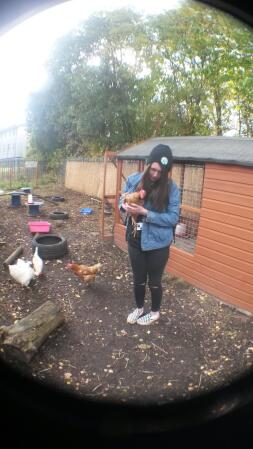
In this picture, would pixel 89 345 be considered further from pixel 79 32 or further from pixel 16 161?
pixel 79 32

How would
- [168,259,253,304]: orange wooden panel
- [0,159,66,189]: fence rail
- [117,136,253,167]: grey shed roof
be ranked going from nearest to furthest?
1. [117,136,253,167]: grey shed roof
2. [0,159,66,189]: fence rail
3. [168,259,253,304]: orange wooden panel

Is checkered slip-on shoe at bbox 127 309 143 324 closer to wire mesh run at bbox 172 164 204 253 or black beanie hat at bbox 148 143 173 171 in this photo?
wire mesh run at bbox 172 164 204 253

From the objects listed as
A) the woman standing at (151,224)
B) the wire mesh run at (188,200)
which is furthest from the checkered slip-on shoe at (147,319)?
the wire mesh run at (188,200)

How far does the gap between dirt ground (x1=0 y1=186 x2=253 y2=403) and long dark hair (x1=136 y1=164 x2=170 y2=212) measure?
26cm

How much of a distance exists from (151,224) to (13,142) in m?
0.50

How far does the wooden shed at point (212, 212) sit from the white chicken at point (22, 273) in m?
0.31

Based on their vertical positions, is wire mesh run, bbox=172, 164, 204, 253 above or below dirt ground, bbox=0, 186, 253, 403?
above

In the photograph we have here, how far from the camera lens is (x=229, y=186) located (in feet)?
4.19

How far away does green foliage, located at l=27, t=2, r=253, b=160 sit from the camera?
1.09 m

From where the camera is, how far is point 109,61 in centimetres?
115

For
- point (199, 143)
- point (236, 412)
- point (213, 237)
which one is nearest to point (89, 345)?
point (236, 412)

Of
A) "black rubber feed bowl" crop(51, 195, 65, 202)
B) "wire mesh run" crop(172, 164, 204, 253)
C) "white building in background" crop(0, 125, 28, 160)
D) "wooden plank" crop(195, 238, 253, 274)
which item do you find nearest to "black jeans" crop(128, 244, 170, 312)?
"wire mesh run" crop(172, 164, 204, 253)

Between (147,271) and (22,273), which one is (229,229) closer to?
(147,271)

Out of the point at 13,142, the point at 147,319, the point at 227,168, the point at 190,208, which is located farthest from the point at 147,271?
the point at 13,142
